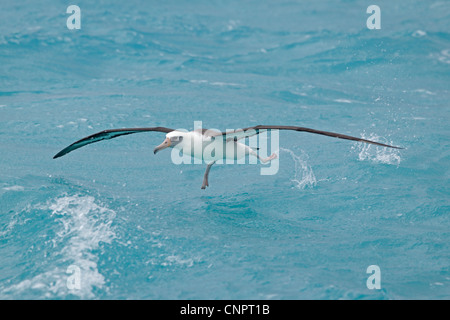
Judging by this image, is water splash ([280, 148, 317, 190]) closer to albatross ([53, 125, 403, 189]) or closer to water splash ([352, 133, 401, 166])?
water splash ([352, 133, 401, 166])

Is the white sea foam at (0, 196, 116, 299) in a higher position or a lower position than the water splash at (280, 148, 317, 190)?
lower

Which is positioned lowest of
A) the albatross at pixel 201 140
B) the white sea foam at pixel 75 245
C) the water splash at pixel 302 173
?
the white sea foam at pixel 75 245

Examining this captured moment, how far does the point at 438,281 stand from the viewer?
874 cm

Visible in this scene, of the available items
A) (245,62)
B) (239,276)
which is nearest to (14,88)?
(245,62)

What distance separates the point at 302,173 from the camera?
43.0 ft

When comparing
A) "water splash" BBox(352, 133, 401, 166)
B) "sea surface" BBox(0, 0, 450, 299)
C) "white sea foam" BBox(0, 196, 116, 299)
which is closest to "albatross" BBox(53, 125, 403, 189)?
"sea surface" BBox(0, 0, 450, 299)

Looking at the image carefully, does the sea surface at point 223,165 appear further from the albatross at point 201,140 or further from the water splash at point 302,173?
the albatross at point 201,140

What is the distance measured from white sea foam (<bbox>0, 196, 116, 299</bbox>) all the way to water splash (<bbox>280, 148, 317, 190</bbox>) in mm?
4171

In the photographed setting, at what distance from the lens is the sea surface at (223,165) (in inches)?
344

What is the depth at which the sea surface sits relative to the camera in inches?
344

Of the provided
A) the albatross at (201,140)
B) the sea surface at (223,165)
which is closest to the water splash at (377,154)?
the sea surface at (223,165)

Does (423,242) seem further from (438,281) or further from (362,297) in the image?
(362,297)

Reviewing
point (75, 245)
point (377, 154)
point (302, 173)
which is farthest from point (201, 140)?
point (377, 154)

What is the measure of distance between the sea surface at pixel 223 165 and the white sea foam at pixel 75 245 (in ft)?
0.11
